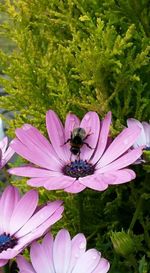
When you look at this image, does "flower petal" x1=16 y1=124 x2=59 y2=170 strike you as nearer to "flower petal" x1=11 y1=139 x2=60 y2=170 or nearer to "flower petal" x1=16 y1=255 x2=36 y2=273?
"flower petal" x1=11 y1=139 x2=60 y2=170

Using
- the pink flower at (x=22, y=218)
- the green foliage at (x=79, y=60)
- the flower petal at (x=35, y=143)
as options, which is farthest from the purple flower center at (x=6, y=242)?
the green foliage at (x=79, y=60)

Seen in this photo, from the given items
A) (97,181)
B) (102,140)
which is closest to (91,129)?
(102,140)

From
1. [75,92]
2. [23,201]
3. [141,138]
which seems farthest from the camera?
[75,92]

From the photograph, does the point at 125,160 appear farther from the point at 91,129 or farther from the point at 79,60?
the point at 79,60

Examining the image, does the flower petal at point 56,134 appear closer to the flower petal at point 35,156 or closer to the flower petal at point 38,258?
the flower petal at point 35,156

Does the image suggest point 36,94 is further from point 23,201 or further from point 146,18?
point 23,201

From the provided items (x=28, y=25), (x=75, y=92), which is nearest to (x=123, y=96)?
(x=75, y=92)

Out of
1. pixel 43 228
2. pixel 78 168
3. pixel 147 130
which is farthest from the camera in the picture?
pixel 147 130
